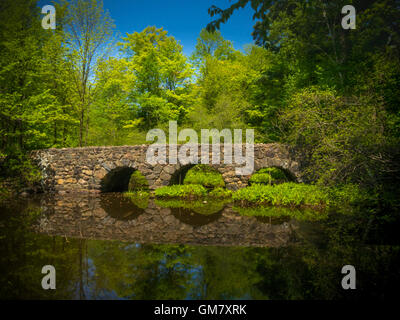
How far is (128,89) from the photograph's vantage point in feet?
61.6

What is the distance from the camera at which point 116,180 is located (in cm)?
1227

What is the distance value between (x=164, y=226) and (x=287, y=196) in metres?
4.32

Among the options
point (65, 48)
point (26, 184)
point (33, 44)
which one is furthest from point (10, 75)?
point (26, 184)

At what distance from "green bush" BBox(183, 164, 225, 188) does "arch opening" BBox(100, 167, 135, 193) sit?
3.17m

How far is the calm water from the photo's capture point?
2588mm

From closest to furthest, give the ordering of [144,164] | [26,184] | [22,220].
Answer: [22,220] → [144,164] → [26,184]

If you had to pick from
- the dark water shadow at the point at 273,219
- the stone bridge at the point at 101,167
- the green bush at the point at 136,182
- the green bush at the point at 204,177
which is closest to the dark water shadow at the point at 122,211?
the stone bridge at the point at 101,167

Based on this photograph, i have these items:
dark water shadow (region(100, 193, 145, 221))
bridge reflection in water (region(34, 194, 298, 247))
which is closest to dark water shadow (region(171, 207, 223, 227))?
bridge reflection in water (region(34, 194, 298, 247))

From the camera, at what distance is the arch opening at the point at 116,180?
11150 mm

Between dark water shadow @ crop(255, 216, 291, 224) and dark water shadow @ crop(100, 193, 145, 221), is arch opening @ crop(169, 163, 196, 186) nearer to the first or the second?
dark water shadow @ crop(100, 193, 145, 221)

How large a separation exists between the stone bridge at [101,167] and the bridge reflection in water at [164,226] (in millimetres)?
2730

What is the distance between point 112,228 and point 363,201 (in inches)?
245

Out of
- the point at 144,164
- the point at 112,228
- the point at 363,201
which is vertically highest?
the point at 144,164
